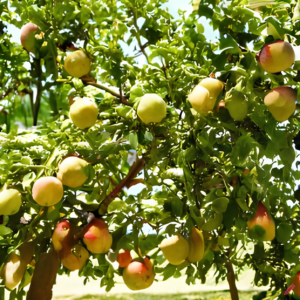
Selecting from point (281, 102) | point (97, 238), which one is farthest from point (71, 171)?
point (281, 102)

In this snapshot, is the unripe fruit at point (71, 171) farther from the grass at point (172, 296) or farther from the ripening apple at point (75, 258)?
the grass at point (172, 296)

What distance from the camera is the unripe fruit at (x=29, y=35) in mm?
744

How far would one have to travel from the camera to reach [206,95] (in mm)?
540

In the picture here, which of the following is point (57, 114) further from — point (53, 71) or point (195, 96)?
point (195, 96)

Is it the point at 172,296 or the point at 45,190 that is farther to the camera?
the point at 172,296

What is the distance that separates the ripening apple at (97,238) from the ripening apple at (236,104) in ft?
1.18

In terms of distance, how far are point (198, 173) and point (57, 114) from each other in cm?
39

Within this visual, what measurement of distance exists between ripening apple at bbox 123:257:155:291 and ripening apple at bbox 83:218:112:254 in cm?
7

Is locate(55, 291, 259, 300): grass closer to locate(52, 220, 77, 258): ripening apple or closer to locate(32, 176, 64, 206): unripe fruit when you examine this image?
→ locate(52, 220, 77, 258): ripening apple

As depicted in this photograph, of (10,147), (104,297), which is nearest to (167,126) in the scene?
(10,147)

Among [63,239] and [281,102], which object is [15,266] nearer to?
[63,239]

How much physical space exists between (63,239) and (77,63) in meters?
A: 0.35

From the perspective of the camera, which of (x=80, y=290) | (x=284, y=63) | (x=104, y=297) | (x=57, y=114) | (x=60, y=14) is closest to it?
(x=284, y=63)

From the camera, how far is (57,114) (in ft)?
2.87
